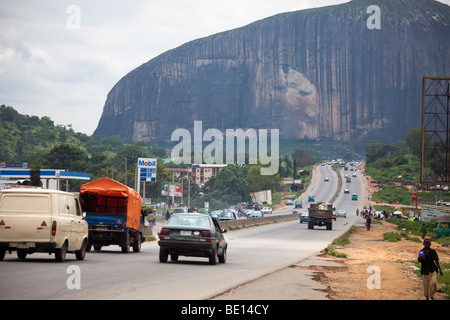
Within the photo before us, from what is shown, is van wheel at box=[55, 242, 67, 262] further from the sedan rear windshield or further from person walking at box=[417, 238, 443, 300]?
person walking at box=[417, 238, 443, 300]

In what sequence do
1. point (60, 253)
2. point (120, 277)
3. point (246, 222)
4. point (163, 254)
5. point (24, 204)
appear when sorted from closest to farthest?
point (120, 277)
point (24, 204)
point (60, 253)
point (163, 254)
point (246, 222)

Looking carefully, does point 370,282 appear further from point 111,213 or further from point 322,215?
point 322,215

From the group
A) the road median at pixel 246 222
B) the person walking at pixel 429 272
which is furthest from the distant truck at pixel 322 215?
the person walking at pixel 429 272

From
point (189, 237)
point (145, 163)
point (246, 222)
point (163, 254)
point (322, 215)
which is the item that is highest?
point (145, 163)

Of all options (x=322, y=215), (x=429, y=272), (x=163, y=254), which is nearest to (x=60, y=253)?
(x=163, y=254)

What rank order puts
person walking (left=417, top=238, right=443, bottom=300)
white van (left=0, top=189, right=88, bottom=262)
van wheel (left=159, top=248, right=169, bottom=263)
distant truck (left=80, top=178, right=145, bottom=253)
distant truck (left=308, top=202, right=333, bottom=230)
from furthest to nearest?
distant truck (left=308, top=202, right=333, bottom=230), distant truck (left=80, top=178, right=145, bottom=253), van wheel (left=159, top=248, right=169, bottom=263), white van (left=0, top=189, right=88, bottom=262), person walking (left=417, top=238, right=443, bottom=300)

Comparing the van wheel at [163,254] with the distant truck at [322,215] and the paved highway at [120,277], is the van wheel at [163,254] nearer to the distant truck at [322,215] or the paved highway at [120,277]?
the paved highway at [120,277]

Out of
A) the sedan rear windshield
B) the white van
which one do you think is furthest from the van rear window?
the sedan rear windshield
